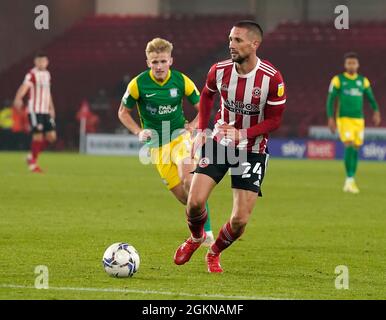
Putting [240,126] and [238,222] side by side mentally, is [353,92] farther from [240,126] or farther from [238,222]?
[238,222]

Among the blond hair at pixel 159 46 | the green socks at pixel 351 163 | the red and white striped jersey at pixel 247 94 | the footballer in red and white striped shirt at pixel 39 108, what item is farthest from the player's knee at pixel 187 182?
the footballer in red and white striped shirt at pixel 39 108

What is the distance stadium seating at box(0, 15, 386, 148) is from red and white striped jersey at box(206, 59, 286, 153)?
22.7 meters

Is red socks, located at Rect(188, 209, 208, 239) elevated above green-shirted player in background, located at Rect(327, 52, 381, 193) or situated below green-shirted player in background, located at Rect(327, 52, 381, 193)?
below

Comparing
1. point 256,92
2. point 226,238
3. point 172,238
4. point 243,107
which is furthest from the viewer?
point 172,238

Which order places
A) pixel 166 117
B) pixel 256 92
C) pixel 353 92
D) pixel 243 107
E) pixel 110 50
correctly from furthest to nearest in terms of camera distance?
pixel 110 50 < pixel 353 92 < pixel 166 117 < pixel 243 107 < pixel 256 92

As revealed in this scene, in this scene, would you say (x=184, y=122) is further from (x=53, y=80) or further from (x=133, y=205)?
(x=53, y=80)

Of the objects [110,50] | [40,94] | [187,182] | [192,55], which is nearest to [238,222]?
[187,182]

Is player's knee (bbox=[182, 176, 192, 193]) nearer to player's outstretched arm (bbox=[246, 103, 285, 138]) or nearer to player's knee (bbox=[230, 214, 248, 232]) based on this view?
player's knee (bbox=[230, 214, 248, 232])

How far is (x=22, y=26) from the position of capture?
123 feet

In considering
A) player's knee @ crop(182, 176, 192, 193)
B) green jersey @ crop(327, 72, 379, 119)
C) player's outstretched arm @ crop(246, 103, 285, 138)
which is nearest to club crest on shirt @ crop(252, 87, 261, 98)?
player's outstretched arm @ crop(246, 103, 285, 138)

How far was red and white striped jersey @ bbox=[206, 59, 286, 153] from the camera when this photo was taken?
26.7 ft

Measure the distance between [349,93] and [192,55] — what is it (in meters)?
19.5

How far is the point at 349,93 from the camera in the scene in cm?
1756

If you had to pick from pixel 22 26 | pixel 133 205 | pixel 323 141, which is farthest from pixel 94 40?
pixel 133 205
